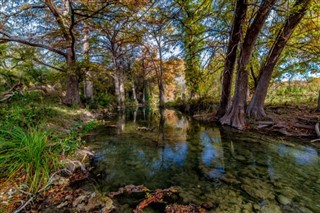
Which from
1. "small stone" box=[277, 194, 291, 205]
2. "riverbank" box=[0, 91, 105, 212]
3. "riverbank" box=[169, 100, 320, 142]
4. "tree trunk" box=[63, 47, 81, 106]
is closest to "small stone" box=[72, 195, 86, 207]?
"riverbank" box=[0, 91, 105, 212]

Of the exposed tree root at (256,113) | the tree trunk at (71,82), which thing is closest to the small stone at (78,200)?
the exposed tree root at (256,113)

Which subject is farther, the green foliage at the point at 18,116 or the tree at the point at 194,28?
the tree at the point at 194,28

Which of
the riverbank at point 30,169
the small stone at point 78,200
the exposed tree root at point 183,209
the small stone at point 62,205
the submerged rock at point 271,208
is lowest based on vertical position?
the submerged rock at point 271,208

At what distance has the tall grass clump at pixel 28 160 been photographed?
2.40 m

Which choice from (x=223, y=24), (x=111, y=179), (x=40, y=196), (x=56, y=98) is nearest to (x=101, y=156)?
(x=111, y=179)

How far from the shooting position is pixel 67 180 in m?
2.71

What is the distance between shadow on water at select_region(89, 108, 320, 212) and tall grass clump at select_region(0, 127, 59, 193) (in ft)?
2.63

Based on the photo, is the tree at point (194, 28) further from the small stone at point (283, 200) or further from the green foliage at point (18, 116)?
the green foliage at point (18, 116)

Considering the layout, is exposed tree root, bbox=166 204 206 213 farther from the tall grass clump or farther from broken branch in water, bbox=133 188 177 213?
the tall grass clump

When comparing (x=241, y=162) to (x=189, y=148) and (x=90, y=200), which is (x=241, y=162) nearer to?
(x=189, y=148)

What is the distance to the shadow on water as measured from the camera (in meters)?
2.31

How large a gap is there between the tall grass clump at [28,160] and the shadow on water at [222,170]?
80cm

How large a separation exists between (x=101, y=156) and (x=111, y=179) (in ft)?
3.67

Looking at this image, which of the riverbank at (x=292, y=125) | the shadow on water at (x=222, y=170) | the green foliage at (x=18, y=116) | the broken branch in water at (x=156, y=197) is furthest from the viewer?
the riverbank at (x=292, y=125)
